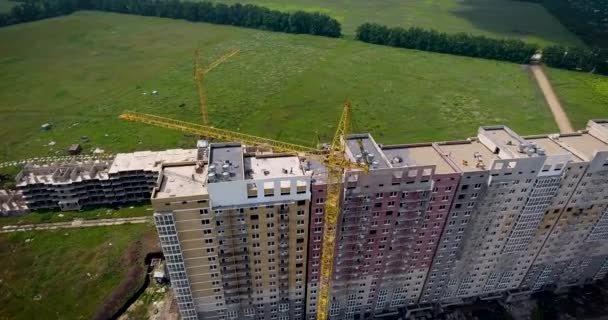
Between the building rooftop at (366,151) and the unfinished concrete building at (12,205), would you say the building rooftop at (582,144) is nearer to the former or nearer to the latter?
the building rooftop at (366,151)

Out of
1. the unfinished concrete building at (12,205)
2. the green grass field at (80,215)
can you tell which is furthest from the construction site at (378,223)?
the unfinished concrete building at (12,205)

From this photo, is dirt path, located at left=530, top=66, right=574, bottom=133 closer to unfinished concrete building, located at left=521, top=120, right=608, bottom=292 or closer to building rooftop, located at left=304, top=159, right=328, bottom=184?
unfinished concrete building, located at left=521, top=120, right=608, bottom=292

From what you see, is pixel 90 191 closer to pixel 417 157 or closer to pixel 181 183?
pixel 181 183

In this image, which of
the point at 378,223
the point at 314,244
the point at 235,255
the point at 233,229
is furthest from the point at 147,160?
the point at 378,223

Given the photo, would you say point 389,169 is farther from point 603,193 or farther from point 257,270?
point 603,193

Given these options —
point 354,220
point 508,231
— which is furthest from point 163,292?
point 508,231
